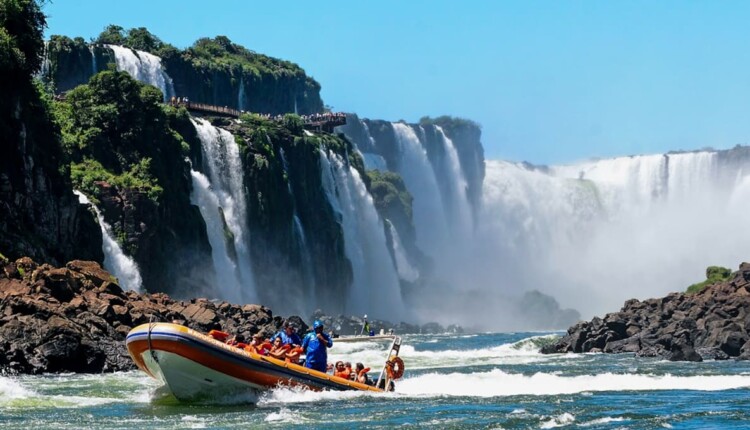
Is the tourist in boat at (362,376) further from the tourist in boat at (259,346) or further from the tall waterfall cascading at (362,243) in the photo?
the tall waterfall cascading at (362,243)

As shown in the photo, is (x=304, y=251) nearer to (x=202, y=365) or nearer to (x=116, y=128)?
(x=116, y=128)

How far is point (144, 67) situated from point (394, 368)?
6064cm

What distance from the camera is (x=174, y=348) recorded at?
103 ft

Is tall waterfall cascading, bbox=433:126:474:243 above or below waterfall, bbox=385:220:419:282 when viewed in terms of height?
above

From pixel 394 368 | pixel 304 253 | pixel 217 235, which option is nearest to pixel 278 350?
pixel 394 368

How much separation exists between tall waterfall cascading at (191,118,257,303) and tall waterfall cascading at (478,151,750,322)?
53226 mm

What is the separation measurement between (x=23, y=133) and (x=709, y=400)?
31.7 metres

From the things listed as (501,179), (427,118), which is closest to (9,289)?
(501,179)

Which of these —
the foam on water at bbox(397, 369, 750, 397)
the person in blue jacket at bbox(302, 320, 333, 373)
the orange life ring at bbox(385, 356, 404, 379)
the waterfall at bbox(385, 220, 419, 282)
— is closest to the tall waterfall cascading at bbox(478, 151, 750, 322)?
the waterfall at bbox(385, 220, 419, 282)

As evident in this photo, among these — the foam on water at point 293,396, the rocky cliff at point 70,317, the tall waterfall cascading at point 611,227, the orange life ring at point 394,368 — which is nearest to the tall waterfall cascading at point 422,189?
the tall waterfall cascading at point 611,227

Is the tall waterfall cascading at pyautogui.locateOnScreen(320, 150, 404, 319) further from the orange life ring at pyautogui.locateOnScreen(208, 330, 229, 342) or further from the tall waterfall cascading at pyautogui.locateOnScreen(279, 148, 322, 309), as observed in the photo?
the orange life ring at pyautogui.locateOnScreen(208, 330, 229, 342)

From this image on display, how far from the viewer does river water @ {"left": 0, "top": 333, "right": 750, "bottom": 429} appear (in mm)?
29109

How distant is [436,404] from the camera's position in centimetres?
3316

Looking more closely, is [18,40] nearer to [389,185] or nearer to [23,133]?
[23,133]
